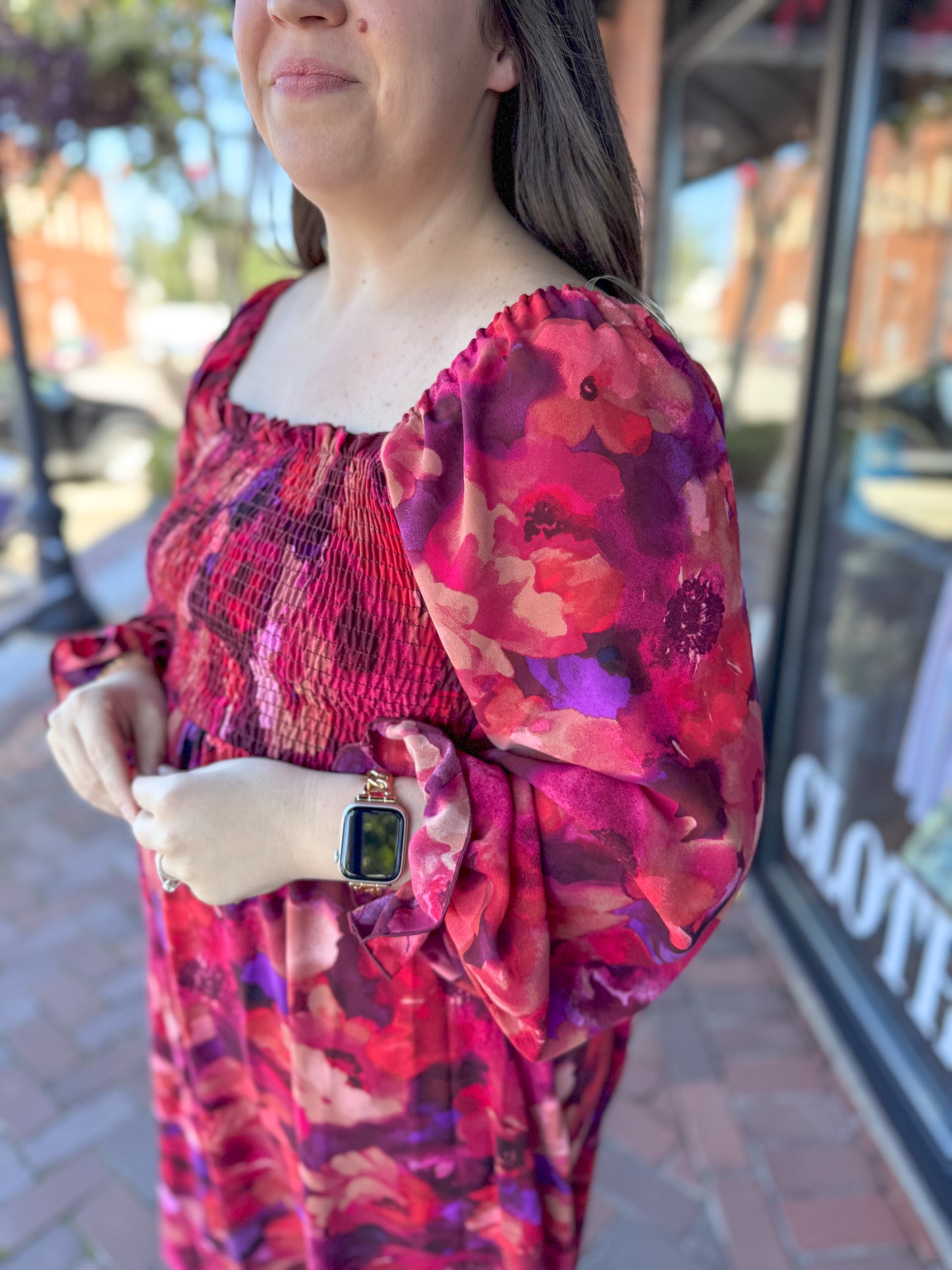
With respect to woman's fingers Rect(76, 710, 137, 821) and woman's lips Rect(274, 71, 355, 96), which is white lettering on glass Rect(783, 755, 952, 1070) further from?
woman's lips Rect(274, 71, 355, 96)

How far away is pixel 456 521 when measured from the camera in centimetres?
76

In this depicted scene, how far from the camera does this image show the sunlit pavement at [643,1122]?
6.01 feet

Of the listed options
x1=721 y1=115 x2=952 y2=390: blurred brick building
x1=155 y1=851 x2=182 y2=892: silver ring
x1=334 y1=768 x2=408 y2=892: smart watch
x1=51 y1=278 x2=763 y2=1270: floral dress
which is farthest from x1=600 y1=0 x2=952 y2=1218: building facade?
x1=155 y1=851 x2=182 y2=892: silver ring

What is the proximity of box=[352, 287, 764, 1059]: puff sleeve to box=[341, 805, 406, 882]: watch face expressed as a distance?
0.03m

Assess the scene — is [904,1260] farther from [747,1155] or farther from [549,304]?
[549,304]

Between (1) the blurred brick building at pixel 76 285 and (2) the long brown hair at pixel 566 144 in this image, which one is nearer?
(2) the long brown hair at pixel 566 144

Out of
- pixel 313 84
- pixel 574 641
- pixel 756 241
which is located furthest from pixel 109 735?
pixel 756 241

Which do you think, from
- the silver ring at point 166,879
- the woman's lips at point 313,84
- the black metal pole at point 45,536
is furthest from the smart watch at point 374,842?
the black metal pole at point 45,536

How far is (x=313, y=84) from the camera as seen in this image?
0.83 metres

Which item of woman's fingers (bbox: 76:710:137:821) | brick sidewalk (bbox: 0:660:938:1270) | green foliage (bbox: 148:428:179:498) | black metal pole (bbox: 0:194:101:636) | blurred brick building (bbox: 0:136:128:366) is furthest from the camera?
blurred brick building (bbox: 0:136:128:366)

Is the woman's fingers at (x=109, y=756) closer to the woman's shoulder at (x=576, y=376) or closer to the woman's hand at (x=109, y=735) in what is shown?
the woman's hand at (x=109, y=735)

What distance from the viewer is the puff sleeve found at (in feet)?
2.42

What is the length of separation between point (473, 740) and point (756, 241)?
183 inches

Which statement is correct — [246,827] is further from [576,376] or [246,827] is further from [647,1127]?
[647,1127]
